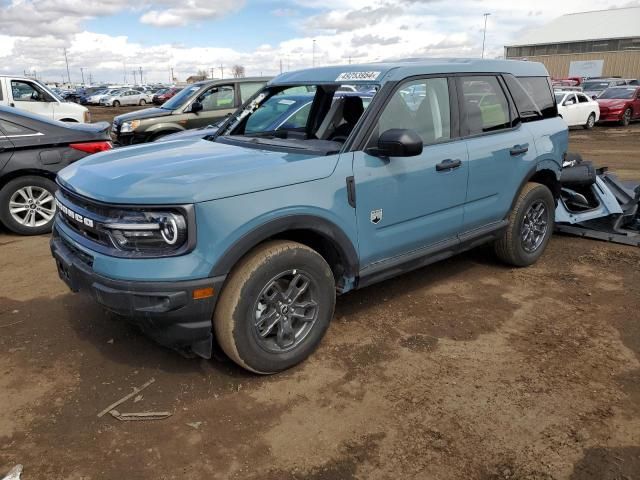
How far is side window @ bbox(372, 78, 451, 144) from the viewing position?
143 inches

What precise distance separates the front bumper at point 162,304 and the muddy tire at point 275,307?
12 cm

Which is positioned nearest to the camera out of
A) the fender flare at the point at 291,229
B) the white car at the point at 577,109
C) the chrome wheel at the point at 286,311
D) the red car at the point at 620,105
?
the fender flare at the point at 291,229

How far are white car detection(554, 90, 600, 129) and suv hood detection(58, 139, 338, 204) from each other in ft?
56.9

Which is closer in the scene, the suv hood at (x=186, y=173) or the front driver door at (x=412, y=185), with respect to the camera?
the suv hood at (x=186, y=173)

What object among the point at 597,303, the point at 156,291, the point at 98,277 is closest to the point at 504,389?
the point at 597,303

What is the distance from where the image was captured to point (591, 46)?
58312 millimetres

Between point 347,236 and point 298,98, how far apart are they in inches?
57.7

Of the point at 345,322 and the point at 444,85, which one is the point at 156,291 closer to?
the point at 345,322

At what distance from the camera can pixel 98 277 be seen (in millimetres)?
2838

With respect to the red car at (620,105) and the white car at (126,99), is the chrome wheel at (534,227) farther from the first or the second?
the white car at (126,99)

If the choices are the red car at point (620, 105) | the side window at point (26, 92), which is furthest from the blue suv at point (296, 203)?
the red car at point (620, 105)

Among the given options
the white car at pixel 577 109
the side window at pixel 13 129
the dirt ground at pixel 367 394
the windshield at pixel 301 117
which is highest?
the windshield at pixel 301 117

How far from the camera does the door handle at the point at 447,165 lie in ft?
12.5

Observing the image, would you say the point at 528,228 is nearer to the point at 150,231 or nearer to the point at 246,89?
the point at 150,231
